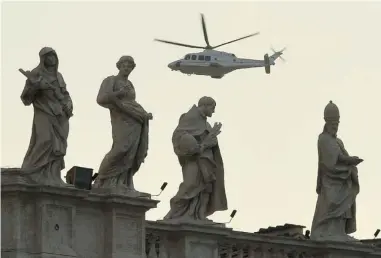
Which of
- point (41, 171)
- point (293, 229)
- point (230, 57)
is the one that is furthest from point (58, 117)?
point (230, 57)

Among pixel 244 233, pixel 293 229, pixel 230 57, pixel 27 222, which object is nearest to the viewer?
pixel 27 222

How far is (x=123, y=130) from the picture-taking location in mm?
54875

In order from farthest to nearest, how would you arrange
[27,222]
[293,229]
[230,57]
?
[230,57] → [293,229] → [27,222]

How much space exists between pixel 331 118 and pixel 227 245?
452 cm

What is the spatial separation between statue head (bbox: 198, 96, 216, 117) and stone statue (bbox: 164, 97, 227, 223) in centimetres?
2

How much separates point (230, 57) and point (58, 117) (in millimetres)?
77470

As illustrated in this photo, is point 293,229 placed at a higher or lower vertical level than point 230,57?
lower

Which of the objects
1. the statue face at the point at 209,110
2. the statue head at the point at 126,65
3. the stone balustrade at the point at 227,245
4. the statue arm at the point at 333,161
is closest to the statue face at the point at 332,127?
the statue arm at the point at 333,161

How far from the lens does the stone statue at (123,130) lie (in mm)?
54625

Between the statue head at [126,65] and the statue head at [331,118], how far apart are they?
632cm

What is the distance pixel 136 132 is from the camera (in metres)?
55.0

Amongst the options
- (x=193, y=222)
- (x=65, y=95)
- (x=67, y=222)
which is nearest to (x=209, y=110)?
(x=193, y=222)

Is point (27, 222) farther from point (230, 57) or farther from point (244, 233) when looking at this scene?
point (230, 57)

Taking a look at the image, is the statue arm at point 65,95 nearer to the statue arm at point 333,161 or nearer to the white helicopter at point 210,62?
the statue arm at point 333,161
